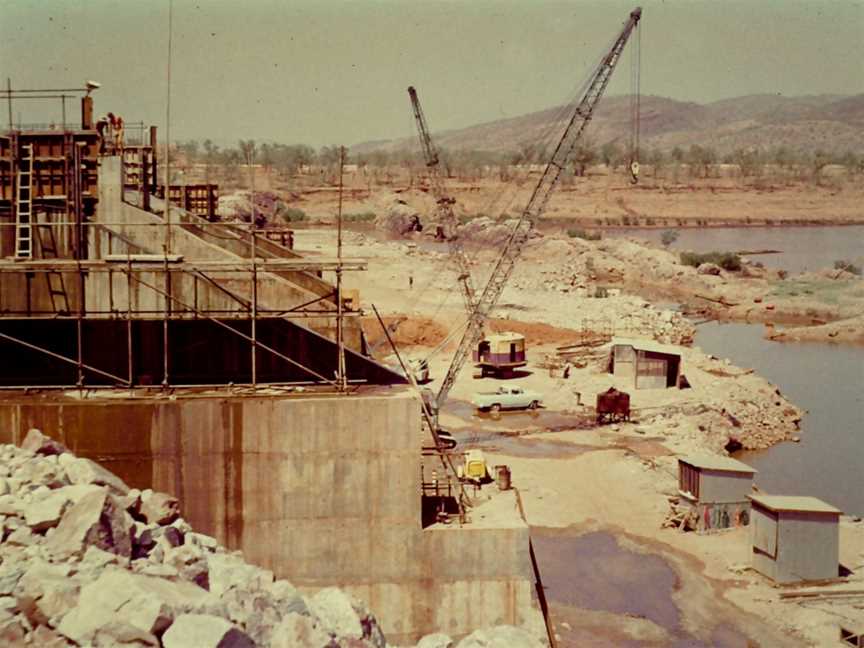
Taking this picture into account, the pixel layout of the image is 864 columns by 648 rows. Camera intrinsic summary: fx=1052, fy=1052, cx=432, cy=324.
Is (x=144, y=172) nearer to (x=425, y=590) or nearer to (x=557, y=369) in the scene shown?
(x=425, y=590)

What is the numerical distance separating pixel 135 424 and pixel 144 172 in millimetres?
15501

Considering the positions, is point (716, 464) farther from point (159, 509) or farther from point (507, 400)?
point (159, 509)

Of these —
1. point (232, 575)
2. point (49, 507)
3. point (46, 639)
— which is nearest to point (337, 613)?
point (232, 575)

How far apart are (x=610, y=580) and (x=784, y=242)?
4024 inches

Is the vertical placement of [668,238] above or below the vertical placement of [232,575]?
above

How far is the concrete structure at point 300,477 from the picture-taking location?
68.7ft

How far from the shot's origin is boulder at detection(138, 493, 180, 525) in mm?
19078

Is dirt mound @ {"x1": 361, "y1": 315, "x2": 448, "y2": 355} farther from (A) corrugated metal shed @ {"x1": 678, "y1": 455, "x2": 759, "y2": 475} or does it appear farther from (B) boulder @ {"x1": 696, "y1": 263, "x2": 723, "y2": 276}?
(B) boulder @ {"x1": 696, "y1": 263, "x2": 723, "y2": 276}

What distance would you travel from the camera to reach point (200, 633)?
12.7 m

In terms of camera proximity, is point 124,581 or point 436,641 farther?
point 436,641

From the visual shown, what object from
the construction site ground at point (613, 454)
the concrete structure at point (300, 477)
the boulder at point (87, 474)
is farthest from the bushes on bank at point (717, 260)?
the boulder at point (87, 474)

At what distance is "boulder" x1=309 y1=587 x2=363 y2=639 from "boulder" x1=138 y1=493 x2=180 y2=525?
306cm

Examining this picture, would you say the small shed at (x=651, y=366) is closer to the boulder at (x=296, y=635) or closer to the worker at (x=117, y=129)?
the worker at (x=117, y=129)

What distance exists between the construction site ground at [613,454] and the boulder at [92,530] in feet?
34.2
